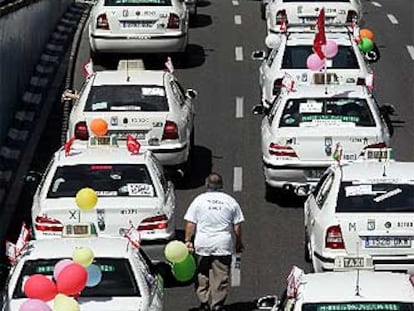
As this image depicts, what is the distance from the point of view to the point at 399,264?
54.7 feet

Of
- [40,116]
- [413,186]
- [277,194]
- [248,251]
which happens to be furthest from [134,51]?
[413,186]

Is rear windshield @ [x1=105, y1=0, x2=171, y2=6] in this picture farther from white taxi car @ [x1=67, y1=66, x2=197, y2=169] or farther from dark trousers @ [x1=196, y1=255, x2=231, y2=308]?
dark trousers @ [x1=196, y1=255, x2=231, y2=308]

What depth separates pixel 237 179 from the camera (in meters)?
23.6

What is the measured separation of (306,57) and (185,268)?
1113 centimetres

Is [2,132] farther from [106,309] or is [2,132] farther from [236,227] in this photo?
[106,309]

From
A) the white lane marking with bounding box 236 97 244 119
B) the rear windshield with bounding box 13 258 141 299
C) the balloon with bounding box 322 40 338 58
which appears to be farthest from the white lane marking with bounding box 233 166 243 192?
the rear windshield with bounding box 13 258 141 299

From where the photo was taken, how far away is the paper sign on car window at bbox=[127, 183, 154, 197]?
1802cm

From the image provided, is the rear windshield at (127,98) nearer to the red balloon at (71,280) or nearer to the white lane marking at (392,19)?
the red balloon at (71,280)

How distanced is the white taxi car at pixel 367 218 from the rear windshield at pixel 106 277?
2.89 m

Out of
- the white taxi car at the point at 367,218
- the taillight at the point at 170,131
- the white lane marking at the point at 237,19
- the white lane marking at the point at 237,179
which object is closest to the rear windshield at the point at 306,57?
the white lane marking at the point at 237,179

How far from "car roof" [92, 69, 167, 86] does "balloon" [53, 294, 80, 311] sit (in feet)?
34.8

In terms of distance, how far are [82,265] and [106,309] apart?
461 millimetres

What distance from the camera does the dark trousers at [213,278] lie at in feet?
54.8

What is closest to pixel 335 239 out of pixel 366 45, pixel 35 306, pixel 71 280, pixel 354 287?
pixel 354 287
